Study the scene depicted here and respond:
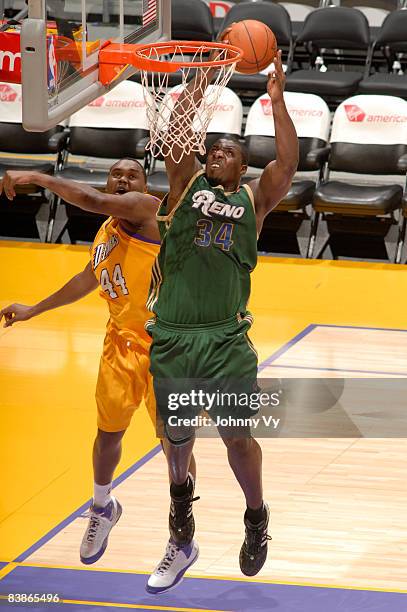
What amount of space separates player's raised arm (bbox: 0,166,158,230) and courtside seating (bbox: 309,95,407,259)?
19.8 ft

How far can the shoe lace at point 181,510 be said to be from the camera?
213 inches

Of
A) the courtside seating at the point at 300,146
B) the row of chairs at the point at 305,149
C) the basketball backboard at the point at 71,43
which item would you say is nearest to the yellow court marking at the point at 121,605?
the basketball backboard at the point at 71,43

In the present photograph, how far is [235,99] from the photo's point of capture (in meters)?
12.2

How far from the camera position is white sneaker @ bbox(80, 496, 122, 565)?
19.2ft

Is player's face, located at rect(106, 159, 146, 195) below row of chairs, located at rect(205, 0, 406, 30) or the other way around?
the other way around

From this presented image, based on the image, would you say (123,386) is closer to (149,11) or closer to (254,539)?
(254,539)

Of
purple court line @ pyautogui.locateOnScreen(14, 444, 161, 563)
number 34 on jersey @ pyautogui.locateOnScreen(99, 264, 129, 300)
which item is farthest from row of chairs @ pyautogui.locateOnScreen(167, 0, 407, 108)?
number 34 on jersey @ pyautogui.locateOnScreen(99, 264, 129, 300)

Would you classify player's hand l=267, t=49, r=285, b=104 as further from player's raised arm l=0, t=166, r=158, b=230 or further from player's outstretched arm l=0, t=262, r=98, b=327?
player's outstretched arm l=0, t=262, r=98, b=327

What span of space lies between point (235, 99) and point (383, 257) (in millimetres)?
2301

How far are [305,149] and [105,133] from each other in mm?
2239

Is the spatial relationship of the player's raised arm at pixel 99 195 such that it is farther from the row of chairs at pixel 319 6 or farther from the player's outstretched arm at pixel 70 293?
the row of chairs at pixel 319 6

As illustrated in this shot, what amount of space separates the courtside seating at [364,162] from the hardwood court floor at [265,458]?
1.91 ft

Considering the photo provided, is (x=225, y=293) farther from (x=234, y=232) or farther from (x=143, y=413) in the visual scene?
(x=143, y=413)

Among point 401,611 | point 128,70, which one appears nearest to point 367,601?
point 401,611
